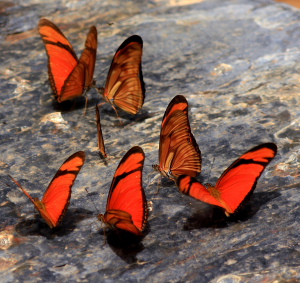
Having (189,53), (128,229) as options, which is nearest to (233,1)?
(189,53)

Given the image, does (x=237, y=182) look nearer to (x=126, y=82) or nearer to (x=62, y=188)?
(x=62, y=188)

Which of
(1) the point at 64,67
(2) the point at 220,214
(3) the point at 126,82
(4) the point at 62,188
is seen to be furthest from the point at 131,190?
(1) the point at 64,67

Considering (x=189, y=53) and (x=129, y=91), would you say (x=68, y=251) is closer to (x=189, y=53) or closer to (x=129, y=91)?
(x=129, y=91)

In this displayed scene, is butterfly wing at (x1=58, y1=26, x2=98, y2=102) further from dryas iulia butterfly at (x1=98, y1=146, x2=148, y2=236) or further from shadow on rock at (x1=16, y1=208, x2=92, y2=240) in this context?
dryas iulia butterfly at (x1=98, y1=146, x2=148, y2=236)

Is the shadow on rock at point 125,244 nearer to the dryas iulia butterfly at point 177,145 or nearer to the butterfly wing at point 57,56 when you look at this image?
the dryas iulia butterfly at point 177,145

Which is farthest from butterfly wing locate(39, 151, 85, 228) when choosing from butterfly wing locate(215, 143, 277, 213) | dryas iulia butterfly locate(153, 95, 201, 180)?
butterfly wing locate(215, 143, 277, 213)

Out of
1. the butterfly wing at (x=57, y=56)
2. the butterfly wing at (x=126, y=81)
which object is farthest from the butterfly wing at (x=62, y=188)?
the butterfly wing at (x=57, y=56)
